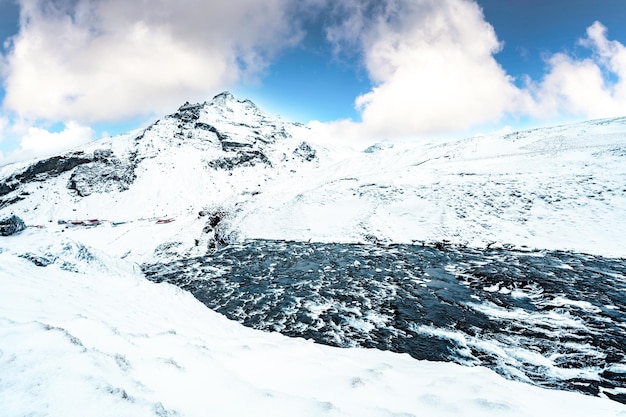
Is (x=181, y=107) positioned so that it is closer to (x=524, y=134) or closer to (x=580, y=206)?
(x=524, y=134)

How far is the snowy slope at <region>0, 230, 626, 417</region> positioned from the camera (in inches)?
119

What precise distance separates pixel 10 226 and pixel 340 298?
1681 centimetres

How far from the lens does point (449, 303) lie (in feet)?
36.5

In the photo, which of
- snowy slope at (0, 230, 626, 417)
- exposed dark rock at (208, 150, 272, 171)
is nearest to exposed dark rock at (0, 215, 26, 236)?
snowy slope at (0, 230, 626, 417)

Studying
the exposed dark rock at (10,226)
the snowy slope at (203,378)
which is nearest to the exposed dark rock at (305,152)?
the exposed dark rock at (10,226)

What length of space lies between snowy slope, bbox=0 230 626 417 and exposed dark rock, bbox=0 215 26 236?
979 cm

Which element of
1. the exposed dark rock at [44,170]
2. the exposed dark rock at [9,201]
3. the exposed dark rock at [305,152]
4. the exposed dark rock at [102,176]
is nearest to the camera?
the exposed dark rock at [9,201]

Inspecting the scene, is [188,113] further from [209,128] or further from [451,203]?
[451,203]

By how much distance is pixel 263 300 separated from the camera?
12.4 m

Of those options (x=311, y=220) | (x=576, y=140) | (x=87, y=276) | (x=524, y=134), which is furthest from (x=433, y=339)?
(x=524, y=134)

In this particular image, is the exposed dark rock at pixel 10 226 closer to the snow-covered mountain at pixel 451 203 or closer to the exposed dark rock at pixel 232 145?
the snow-covered mountain at pixel 451 203

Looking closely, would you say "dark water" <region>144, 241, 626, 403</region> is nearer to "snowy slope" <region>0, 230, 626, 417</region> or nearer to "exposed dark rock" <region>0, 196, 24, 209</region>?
"snowy slope" <region>0, 230, 626, 417</region>

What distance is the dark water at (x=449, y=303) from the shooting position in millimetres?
7551

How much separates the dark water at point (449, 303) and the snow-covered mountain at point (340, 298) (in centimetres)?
10
